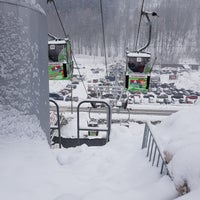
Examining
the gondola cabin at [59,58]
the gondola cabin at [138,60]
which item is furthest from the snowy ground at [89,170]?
the gondola cabin at [138,60]

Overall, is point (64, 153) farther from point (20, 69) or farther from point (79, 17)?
point (79, 17)

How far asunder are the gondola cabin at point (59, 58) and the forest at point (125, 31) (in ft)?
124

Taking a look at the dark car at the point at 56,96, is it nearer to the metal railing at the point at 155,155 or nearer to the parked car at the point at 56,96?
the parked car at the point at 56,96

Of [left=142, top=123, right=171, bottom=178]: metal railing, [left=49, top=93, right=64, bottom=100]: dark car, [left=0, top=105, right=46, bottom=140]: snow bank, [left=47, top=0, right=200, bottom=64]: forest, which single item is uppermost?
[left=47, top=0, right=200, bottom=64]: forest

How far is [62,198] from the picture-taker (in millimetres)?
1745

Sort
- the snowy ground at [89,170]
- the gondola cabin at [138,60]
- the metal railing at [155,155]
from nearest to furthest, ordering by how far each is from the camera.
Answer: the snowy ground at [89,170] → the metal railing at [155,155] → the gondola cabin at [138,60]

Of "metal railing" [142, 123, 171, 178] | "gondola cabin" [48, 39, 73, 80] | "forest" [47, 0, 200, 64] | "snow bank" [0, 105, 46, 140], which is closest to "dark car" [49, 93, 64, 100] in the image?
"gondola cabin" [48, 39, 73, 80]

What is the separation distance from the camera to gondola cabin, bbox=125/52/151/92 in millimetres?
7585

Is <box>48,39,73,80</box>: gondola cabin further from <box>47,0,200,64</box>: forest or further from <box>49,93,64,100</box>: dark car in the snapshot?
<box>47,0,200,64</box>: forest

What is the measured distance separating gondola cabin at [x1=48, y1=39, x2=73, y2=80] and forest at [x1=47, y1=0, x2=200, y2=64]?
37.7 m

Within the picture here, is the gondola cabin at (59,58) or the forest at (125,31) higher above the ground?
the forest at (125,31)

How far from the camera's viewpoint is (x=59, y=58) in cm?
721

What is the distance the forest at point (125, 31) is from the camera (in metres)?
44.2

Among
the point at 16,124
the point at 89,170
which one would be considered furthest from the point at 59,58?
the point at 16,124
